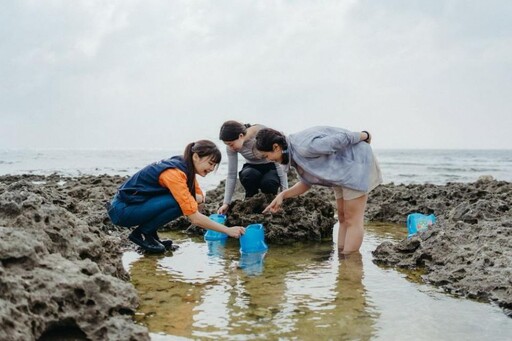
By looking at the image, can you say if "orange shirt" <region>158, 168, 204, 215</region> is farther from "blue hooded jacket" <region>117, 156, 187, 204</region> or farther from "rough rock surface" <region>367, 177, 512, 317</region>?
"rough rock surface" <region>367, 177, 512, 317</region>

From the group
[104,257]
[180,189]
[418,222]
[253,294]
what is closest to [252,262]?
[180,189]

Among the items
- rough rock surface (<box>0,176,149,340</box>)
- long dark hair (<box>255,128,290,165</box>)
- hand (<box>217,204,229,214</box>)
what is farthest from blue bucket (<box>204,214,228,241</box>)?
rough rock surface (<box>0,176,149,340</box>)

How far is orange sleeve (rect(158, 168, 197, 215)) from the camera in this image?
15.1 feet

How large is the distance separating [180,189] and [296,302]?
1615mm

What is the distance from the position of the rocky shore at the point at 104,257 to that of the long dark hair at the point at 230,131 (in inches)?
39.5

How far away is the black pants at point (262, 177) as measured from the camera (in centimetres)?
650

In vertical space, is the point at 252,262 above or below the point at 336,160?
below

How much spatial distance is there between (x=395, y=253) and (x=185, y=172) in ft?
6.77

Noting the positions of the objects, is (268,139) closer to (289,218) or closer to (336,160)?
(336,160)

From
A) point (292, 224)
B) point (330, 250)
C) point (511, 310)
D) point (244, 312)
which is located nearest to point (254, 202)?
point (292, 224)

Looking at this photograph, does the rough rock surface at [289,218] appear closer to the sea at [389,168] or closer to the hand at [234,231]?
the sea at [389,168]

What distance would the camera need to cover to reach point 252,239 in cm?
527

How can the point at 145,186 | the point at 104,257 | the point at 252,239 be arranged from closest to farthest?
the point at 104,257 < the point at 145,186 < the point at 252,239

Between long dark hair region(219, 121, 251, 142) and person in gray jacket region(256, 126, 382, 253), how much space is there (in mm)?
654
